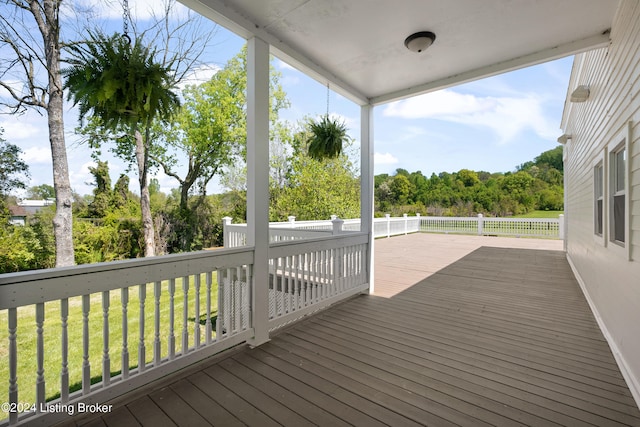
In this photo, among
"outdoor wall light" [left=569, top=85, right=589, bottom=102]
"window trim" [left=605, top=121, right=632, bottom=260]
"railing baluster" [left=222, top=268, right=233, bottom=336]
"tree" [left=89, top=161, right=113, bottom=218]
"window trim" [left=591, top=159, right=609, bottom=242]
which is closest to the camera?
"window trim" [left=605, top=121, right=632, bottom=260]

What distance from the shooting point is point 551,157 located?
2033 centimetres

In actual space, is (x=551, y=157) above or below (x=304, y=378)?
above

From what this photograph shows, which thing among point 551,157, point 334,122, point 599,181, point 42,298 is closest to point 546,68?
point 551,157

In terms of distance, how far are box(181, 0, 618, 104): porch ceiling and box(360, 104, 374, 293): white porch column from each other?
72 centimetres

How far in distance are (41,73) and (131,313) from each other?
3.47 meters

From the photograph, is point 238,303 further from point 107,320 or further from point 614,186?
point 614,186

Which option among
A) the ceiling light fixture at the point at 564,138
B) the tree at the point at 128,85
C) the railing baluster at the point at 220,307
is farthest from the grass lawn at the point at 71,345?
the ceiling light fixture at the point at 564,138

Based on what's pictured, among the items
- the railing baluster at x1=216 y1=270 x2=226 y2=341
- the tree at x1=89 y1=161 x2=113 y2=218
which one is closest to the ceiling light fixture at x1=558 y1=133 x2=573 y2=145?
the railing baluster at x1=216 y1=270 x2=226 y2=341

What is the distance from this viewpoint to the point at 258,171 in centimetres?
255

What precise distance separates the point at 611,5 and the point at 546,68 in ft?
77.2

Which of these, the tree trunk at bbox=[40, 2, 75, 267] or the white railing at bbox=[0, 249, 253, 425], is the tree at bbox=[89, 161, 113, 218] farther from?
the white railing at bbox=[0, 249, 253, 425]

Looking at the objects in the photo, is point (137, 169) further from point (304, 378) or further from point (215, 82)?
point (304, 378)

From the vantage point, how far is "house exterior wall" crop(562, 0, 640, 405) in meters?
1.92

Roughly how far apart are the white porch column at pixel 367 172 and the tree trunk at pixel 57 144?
11.8 ft
